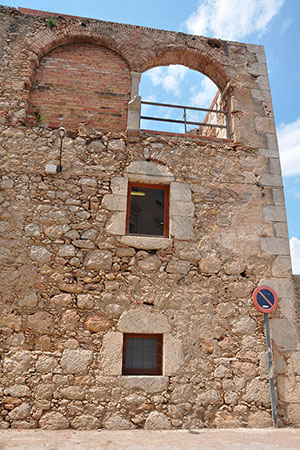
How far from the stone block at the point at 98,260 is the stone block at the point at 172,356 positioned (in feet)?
4.28

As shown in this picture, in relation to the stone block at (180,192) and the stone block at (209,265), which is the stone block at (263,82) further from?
the stone block at (209,265)

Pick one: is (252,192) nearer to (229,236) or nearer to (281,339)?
(229,236)

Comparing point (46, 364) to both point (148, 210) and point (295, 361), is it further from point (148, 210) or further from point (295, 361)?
point (295, 361)

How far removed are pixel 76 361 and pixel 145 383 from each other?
0.96m

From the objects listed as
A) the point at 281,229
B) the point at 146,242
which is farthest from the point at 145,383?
the point at 281,229

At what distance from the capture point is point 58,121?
5434 millimetres

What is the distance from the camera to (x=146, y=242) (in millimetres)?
4832

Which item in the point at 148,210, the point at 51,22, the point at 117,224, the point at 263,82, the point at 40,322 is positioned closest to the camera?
the point at 40,322

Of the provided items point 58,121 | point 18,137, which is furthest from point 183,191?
point 18,137

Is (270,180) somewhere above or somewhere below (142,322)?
above

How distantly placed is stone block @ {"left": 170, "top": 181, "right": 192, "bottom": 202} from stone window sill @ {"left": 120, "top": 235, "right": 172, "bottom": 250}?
735 mm

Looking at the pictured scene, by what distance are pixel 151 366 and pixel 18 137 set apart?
4.02 meters

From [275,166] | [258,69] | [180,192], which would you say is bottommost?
[180,192]

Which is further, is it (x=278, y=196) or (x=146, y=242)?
(x=278, y=196)
